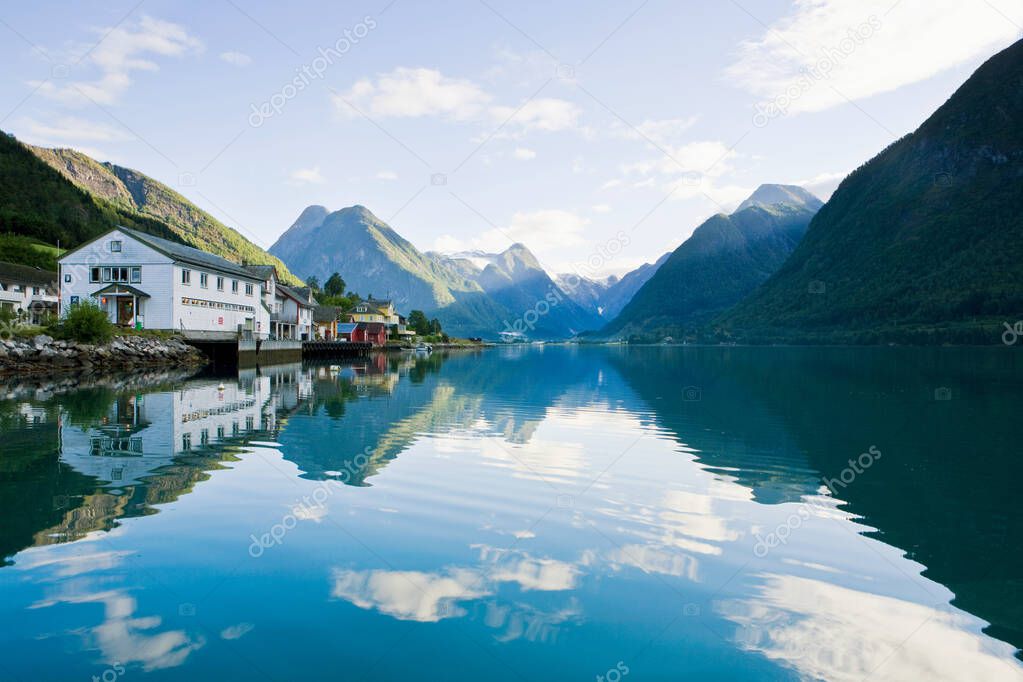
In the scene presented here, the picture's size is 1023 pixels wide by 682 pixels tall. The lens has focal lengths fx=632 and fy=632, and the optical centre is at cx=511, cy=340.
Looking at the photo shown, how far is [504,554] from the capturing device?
1037cm

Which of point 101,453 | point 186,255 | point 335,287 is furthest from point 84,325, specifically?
point 335,287

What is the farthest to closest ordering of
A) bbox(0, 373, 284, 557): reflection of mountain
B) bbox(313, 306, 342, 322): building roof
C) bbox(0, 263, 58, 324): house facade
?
bbox(313, 306, 342, 322): building roof
bbox(0, 263, 58, 324): house facade
bbox(0, 373, 284, 557): reflection of mountain

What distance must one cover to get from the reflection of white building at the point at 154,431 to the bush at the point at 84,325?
87.1 ft

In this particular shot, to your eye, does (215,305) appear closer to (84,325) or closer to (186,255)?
(186,255)

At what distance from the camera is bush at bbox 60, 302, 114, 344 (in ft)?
182

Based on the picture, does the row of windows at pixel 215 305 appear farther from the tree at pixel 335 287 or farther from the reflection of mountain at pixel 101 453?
the tree at pixel 335 287

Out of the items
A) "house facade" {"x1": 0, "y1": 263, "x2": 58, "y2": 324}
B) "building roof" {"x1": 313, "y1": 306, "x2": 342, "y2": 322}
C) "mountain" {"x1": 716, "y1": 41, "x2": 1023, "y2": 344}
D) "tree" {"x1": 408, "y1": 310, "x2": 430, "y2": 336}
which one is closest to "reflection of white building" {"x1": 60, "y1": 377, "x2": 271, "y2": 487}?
"house facade" {"x1": 0, "y1": 263, "x2": 58, "y2": 324}

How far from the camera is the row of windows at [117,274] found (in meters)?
66.2

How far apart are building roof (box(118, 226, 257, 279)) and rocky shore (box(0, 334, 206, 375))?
9.37 metres

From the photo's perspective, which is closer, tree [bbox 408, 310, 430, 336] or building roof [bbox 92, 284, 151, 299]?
building roof [bbox 92, 284, 151, 299]

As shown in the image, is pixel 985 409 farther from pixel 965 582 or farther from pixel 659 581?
pixel 659 581

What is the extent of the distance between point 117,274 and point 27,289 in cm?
5069

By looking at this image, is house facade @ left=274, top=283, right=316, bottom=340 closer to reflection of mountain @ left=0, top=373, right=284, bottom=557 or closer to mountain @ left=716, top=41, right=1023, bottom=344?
reflection of mountain @ left=0, top=373, right=284, bottom=557

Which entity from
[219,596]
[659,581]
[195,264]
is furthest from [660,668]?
[195,264]
